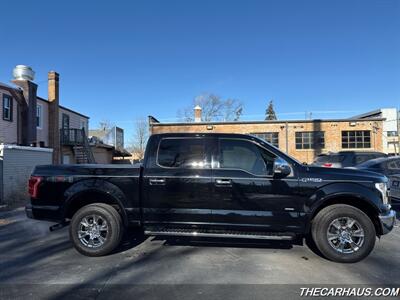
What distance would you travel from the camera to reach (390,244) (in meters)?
6.48

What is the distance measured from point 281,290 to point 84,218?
3379 mm

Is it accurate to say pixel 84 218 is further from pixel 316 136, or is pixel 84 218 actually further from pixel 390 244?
pixel 316 136

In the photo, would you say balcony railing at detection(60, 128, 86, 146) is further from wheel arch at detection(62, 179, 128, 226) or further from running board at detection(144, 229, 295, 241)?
running board at detection(144, 229, 295, 241)

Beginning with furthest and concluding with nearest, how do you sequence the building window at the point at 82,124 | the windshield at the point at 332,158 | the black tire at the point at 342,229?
1. the building window at the point at 82,124
2. the windshield at the point at 332,158
3. the black tire at the point at 342,229

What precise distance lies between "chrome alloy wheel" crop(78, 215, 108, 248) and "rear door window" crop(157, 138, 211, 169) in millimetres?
1426

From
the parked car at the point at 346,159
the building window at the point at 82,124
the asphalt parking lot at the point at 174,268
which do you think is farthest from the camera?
the building window at the point at 82,124

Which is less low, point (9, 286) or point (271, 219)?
point (271, 219)

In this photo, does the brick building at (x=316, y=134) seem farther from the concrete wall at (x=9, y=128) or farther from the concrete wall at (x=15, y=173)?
the concrete wall at (x=15, y=173)

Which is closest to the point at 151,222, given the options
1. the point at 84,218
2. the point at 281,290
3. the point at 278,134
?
the point at 84,218

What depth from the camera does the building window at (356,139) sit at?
30375 millimetres

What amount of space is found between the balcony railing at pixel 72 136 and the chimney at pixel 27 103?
19.3ft

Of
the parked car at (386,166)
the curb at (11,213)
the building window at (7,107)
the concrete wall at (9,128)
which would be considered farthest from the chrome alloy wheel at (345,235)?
the building window at (7,107)

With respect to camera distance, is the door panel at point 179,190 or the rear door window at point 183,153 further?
the rear door window at point 183,153

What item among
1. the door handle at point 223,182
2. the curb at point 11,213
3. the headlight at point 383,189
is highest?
the door handle at point 223,182
